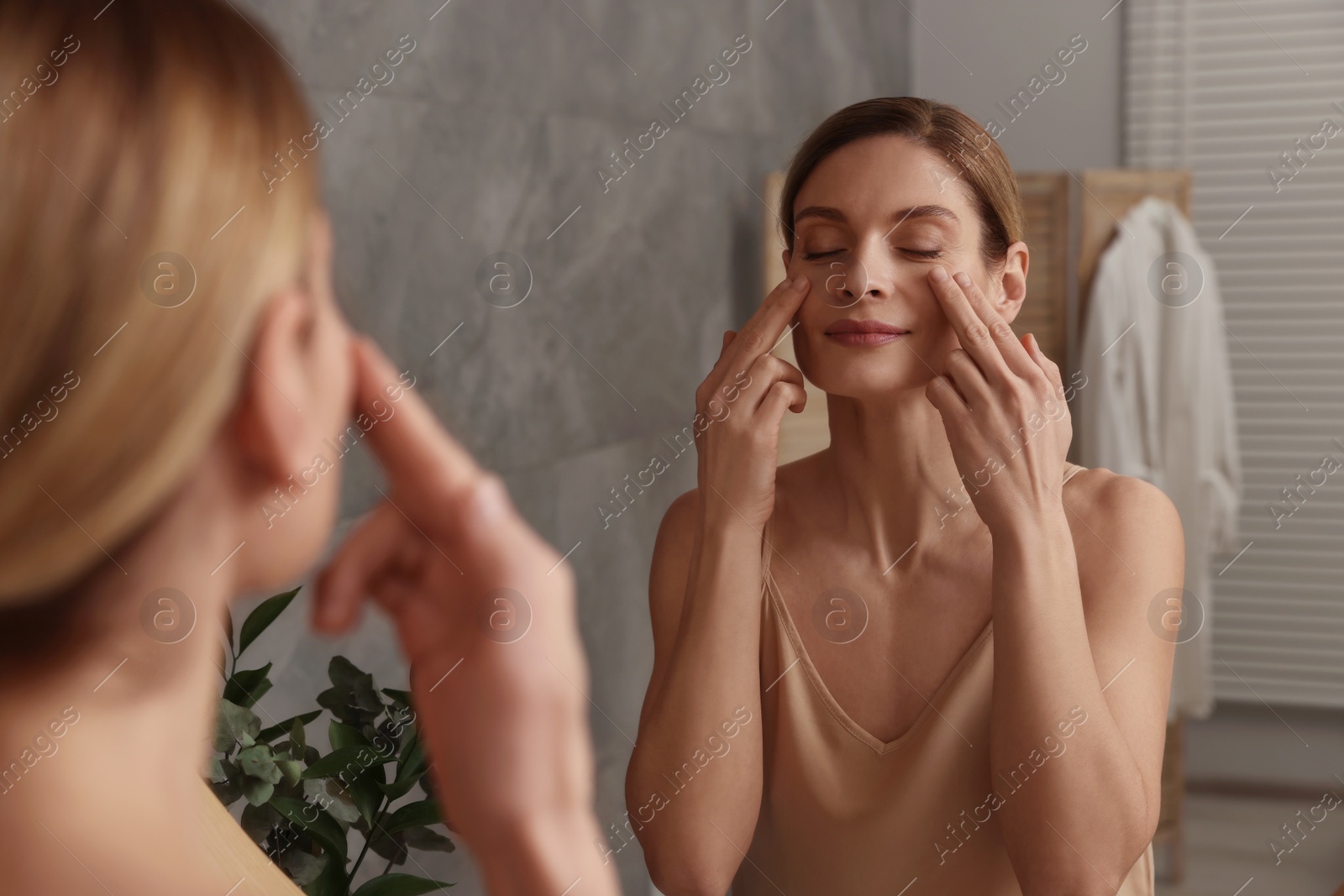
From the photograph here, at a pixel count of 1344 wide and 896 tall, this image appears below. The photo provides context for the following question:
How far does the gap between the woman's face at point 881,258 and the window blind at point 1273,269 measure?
90.8 inches

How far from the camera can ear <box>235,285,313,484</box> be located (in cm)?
27

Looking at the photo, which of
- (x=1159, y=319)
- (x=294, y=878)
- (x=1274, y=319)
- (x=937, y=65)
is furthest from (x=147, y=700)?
(x=937, y=65)

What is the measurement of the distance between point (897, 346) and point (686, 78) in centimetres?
128

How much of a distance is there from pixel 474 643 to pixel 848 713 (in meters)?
0.78

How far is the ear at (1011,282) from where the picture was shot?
1.03 m

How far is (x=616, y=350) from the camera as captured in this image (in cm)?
187

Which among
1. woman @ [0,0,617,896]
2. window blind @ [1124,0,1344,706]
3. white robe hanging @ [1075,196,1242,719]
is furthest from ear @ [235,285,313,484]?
window blind @ [1124,0,1344,706]

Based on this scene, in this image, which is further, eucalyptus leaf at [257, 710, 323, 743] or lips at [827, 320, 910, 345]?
lips at [827, 320, 910, 345]

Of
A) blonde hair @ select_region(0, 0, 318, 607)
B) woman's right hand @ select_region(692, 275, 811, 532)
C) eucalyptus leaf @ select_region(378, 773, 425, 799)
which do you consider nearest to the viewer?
blonde hair @ select_region(0, 0, 318, 607)

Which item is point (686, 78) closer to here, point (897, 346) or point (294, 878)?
point (897, 346)

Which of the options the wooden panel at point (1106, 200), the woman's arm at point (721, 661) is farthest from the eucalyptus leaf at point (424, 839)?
the wooden panel at point (1106, 200)

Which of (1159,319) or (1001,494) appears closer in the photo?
(1001,494)

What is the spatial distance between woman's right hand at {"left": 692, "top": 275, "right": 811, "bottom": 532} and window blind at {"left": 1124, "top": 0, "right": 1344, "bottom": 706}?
2.38 m

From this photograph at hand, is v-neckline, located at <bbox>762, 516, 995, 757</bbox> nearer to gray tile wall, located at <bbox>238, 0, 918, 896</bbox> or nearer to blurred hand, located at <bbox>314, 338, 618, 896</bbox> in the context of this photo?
gray tile wall, located at <bbox>238, 0, 918, 896</bbox>
